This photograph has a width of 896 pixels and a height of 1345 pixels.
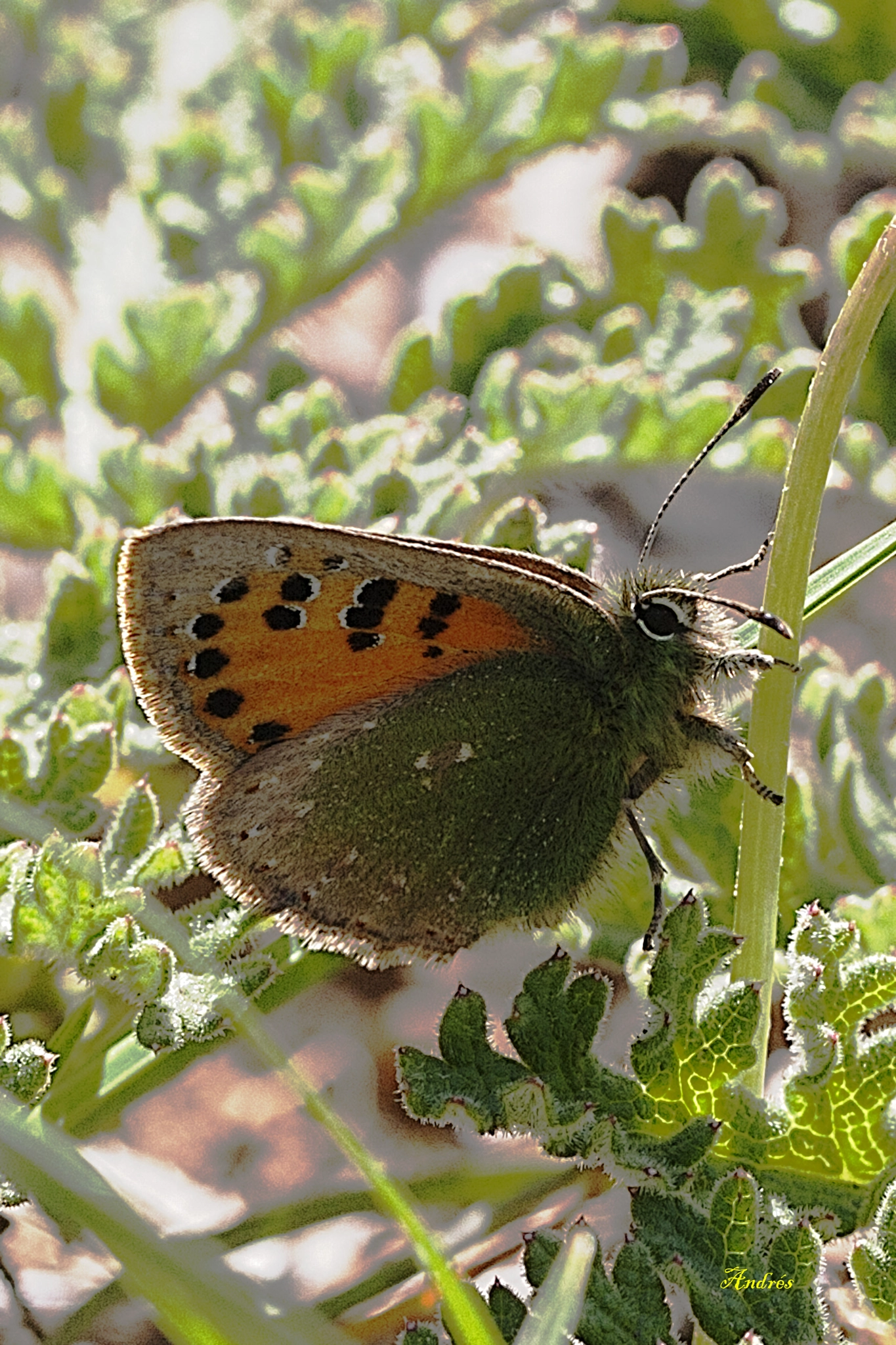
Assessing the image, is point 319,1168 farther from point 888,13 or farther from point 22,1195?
point 888,13

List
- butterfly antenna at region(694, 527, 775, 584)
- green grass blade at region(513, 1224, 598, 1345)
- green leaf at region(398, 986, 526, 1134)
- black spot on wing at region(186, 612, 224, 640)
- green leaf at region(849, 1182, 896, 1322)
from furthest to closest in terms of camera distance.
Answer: butterfly antenna at region(694, 527, 775, 584), black spot on wing at region(186, 612, 224, 640), green leaf at region(398, 986, 526, 1134), green leaf at region(849, 1182, 896, 1322), green grass blade at region(513, 1224, 598, 1345)

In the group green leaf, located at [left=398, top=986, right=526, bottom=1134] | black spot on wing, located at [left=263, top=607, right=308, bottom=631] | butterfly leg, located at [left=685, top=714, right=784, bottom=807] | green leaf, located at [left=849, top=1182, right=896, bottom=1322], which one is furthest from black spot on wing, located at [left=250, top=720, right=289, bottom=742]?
green leaf, located at [left=849, top=1182, right=896, bottom=1322]

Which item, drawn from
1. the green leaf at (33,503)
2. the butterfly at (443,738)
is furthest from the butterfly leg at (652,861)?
the green leaf at (33,503)

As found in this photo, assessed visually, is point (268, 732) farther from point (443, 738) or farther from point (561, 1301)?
point (561, 1301)

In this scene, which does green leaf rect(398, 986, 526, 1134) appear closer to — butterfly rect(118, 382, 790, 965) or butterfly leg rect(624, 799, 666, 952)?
butterfly rect(118, 382, 790, 965)

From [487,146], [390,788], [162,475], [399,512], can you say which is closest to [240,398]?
[162,475]

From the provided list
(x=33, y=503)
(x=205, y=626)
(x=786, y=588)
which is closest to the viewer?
(x=786, y=588)

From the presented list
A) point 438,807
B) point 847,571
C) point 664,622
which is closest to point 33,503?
point 438,807
